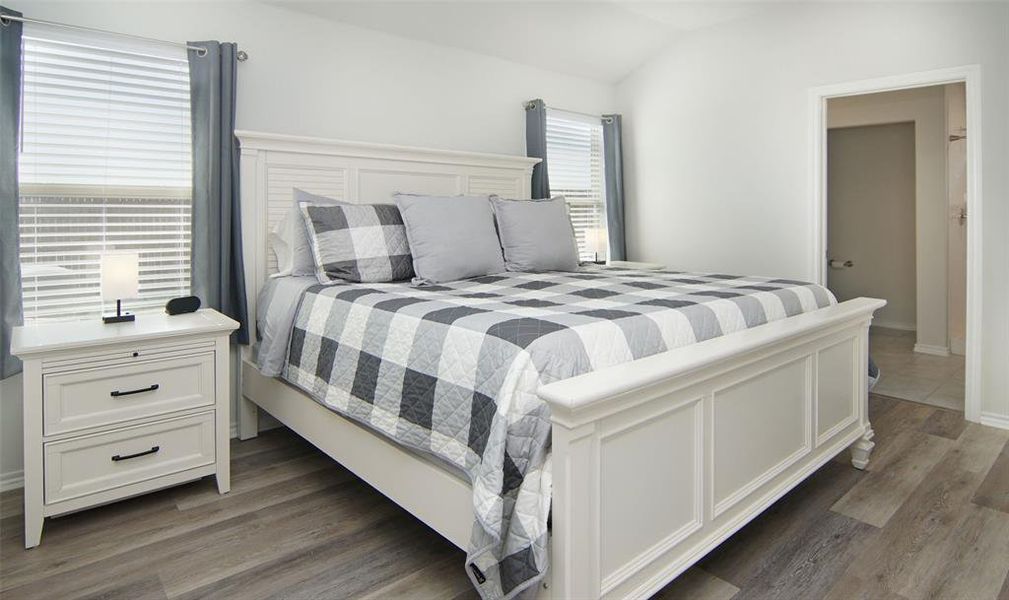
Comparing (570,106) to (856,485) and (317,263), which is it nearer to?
(317,263)

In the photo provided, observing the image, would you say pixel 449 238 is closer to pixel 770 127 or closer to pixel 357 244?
pixel 357 244

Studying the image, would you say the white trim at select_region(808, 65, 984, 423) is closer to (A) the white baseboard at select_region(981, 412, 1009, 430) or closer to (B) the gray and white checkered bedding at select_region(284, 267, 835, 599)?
(A) the white baseboard at select_region(981, 412, 1009, 430)

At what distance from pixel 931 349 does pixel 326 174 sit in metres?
4.61

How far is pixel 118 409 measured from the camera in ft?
6.83

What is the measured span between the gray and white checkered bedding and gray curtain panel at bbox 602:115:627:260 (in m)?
1.97

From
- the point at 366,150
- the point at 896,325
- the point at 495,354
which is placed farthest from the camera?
the point at 896,325

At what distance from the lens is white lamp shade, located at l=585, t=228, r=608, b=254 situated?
405 cm

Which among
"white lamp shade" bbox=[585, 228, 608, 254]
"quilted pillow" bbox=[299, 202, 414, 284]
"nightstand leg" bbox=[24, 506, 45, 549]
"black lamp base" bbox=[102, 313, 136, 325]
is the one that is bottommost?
"nightstand leg" bbox=[24, 506, 45, 549]

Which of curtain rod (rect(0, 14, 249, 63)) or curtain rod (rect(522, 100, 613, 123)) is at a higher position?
curtain rod (rect(522, 100, 613, 123))

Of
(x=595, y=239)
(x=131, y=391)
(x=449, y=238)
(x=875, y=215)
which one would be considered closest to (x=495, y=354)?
(x=449, y=238)

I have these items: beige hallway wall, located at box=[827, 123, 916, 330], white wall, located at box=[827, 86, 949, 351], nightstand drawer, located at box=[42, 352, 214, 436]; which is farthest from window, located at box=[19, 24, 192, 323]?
beige hallway wall, located at box=[827, 123, 916, 330]

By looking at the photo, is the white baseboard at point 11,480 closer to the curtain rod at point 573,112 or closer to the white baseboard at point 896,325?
the curtain rod at point 573,112

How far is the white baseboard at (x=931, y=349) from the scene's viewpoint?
14.9 feet

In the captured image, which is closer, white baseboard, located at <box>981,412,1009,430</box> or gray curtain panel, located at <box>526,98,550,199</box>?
white baseboard, located at <box>981,412,1009,430</box>
